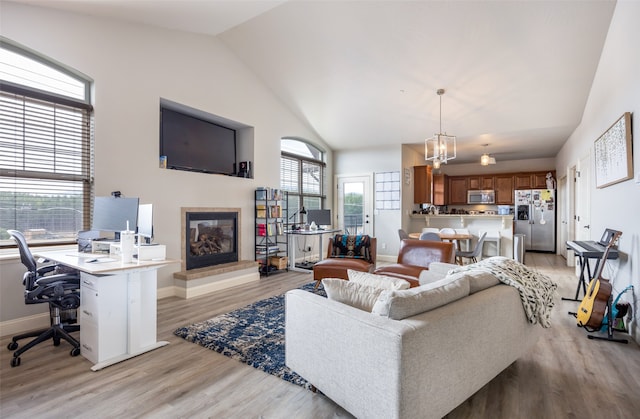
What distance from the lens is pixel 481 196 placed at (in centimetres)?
916

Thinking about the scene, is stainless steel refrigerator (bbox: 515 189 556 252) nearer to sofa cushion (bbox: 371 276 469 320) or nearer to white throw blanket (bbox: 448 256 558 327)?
white throw blanket (bbox: 448 256 558 327)

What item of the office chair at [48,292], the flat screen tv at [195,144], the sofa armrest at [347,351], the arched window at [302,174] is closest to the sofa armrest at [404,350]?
the sofa armrest at [347,351]

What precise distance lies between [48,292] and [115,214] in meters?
0.79

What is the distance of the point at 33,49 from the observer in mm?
3121

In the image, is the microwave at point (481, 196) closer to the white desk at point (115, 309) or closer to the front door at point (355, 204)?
the front door at point (355, 204)

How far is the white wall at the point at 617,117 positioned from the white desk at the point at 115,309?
4.13 m

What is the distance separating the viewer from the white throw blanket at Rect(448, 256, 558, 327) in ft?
6.92

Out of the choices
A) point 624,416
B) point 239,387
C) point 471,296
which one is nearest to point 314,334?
point 239,387

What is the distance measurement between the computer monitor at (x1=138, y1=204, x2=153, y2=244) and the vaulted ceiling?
7.44ft

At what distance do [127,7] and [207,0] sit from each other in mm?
870

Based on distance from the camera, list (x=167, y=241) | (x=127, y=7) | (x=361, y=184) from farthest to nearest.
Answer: (x=361, y=184) < (x=167, y=241) < (x=127, y=7)

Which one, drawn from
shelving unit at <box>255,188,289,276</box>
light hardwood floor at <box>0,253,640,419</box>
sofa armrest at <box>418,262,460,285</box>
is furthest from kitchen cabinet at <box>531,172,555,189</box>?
sofa armrest at <box>418,262,460,285</box>

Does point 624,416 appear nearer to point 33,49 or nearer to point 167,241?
point 167,241

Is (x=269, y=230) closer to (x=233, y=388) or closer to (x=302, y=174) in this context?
(x=302, y=174)
